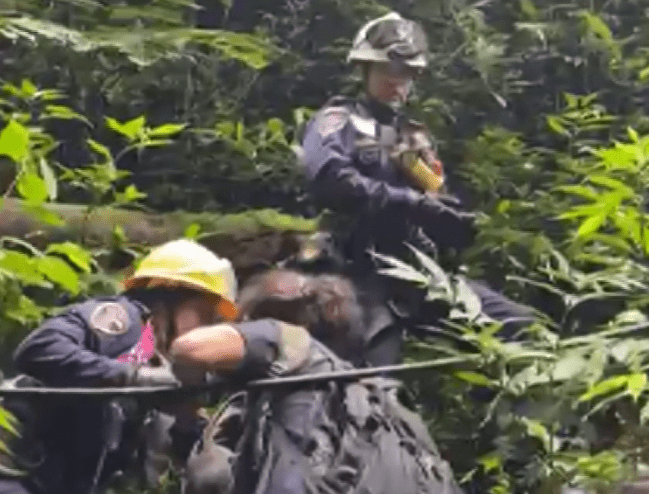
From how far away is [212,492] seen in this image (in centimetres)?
241

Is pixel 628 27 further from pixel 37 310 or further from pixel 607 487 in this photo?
pixel 37 310

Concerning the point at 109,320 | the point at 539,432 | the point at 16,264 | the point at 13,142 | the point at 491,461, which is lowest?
the point at 491,461

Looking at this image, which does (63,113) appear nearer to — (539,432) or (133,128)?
(133,128)

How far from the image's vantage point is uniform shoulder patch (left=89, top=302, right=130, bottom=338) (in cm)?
244

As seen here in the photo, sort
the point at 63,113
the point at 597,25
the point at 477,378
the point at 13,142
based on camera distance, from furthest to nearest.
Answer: the point at 597,25, the point at 63,113, the point at 477,378, the point at 13,142

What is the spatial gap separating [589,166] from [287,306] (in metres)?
0.87

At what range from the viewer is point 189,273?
2.55m

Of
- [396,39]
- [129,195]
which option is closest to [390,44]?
[396,39]

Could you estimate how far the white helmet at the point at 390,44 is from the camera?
2.99 meters

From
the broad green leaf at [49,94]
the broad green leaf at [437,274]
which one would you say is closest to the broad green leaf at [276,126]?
the broad green leaf at [49,94]

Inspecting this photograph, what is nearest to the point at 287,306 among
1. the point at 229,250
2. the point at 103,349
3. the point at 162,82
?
the point at 229,250

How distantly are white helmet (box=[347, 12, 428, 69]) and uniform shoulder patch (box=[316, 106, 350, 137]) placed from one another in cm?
15

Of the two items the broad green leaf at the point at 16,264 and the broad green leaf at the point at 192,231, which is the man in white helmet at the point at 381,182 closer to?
the broad green leaf at the point at 192,231

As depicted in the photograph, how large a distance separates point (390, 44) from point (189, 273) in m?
0.74
